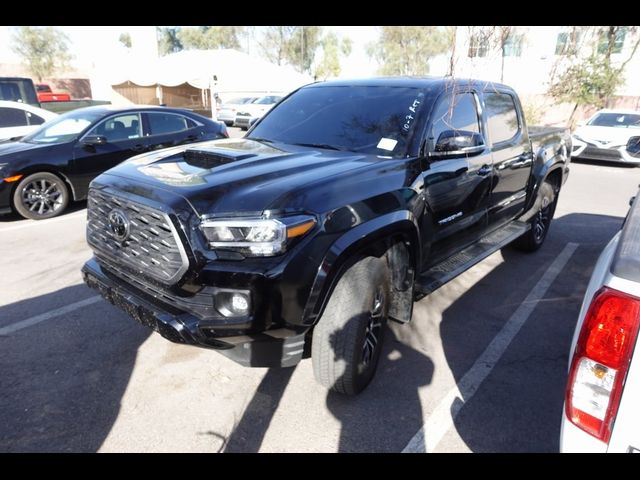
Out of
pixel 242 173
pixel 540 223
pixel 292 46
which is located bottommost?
pixel 540 223

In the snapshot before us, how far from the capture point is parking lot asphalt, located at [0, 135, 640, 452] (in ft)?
8.20

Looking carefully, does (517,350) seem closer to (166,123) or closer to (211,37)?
(166,123)

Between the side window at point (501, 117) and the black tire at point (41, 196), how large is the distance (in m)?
5.94

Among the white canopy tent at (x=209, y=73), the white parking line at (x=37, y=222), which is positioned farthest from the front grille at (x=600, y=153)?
the white canopy tent at (x=209, y=73)

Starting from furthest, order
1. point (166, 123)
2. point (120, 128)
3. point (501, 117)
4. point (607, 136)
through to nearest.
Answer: point (607, 136), point (166, 123), point (120, 128), point (501, 117)

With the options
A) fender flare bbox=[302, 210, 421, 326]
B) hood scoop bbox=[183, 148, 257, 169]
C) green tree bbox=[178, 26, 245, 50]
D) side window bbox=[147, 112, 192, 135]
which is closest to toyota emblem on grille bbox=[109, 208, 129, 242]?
hood scoop bbox=[183, 148, 257, 169]

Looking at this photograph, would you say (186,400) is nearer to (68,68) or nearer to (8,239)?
(8,239)

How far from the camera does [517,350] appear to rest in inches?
137

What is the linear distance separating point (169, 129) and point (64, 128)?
5.14ft

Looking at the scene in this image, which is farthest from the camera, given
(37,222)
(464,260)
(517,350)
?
(37,222)

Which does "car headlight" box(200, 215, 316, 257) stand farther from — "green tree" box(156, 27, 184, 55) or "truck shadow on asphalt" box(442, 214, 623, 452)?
"green tree" box(156, 27, 184, 55)

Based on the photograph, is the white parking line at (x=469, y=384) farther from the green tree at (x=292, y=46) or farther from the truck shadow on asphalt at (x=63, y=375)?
the green tree at (x=292, y=46)

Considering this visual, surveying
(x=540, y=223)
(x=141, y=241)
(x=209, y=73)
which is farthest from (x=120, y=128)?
(x=209, y=73)
